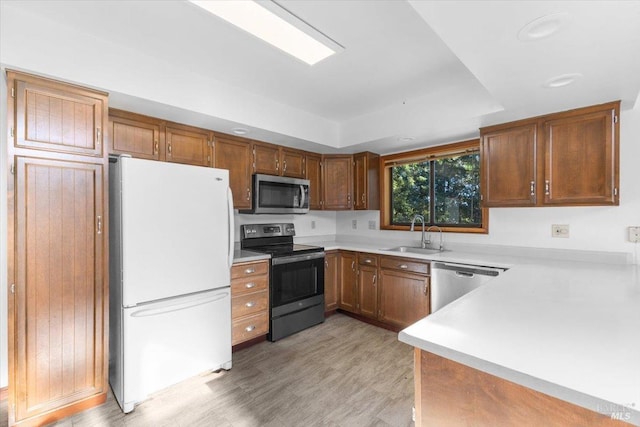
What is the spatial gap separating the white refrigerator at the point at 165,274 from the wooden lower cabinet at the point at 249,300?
0.52ft

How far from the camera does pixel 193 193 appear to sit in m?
2.20

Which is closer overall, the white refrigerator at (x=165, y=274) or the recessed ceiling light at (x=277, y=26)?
the recessed ceiling light at (x=277, y=26)

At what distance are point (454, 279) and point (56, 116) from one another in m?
3.22

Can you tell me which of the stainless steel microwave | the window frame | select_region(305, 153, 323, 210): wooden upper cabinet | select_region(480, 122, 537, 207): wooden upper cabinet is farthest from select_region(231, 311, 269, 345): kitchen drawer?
select_region(480, 122, 537, 207): wooden upper cabinet

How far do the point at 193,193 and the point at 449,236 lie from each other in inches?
105

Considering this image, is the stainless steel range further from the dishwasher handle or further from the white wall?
the white wall

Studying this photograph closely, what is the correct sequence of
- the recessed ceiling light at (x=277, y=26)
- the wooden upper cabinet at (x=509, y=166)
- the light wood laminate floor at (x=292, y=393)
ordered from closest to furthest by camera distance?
the recessed ceiling light at (x=277, y=26)
the light wood laminate floor at (x=292, y=393)
the wooden upper cabinet at (x=509, y=166)

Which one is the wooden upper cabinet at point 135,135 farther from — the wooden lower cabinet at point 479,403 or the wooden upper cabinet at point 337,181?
the wooden lower cabinet at point 479,403

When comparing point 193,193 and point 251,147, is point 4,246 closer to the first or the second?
point 193,193

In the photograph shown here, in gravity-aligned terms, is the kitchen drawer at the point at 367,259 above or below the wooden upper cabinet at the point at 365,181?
below

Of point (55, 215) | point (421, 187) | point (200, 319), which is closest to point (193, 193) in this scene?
point (55, 215)

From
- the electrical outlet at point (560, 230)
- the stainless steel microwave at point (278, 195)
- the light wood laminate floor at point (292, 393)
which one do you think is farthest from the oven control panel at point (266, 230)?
the electrical outlet at point (560, 230)

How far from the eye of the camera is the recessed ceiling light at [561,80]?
5.35ft

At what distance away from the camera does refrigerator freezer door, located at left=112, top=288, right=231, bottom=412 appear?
6.20 feet
